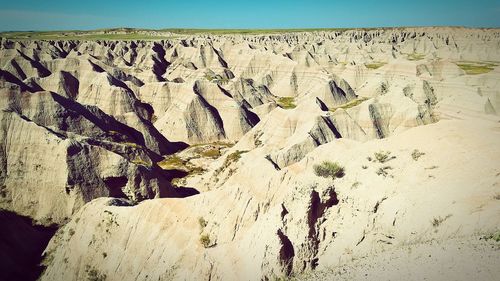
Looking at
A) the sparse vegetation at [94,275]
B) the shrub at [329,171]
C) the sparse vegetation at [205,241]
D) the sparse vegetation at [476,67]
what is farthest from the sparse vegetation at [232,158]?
the sparse vegetation at [476,67]

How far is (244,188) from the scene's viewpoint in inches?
838

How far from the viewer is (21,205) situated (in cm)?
2942

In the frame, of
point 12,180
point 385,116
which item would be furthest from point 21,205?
point 385,116

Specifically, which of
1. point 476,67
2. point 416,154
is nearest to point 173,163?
point 416,154

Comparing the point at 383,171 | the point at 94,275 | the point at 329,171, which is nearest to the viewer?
the point at 383,171

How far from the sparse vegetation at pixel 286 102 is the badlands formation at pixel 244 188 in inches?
528

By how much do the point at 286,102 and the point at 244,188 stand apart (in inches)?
2174

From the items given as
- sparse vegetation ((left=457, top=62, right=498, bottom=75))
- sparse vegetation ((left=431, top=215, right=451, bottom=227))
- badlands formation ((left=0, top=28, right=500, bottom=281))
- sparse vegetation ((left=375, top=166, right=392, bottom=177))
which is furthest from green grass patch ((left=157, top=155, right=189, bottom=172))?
sparse vegetation ((left=457, top=62, right=498, bottom=75))

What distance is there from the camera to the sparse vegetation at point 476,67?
9075cm

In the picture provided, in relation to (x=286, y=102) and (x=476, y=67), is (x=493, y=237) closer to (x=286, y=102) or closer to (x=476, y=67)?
(x=286, y=102)

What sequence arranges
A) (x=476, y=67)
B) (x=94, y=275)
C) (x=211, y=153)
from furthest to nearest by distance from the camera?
(x=476, y=67), (x=211, y=153), (x=94, y=275)

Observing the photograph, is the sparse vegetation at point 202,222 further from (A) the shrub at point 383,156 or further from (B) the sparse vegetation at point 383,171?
(A) the shrub at point 383,156

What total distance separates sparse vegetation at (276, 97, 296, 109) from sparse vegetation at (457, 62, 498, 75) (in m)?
44.4

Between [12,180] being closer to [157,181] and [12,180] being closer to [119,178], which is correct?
[119,178]
